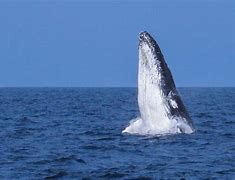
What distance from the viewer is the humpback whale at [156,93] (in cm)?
2312

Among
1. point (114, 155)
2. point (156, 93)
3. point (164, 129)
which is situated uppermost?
point (156, 93)

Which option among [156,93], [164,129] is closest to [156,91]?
[156,93]

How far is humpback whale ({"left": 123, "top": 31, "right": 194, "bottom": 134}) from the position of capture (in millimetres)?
23125

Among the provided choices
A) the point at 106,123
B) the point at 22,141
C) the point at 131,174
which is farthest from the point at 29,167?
the point at 106,123

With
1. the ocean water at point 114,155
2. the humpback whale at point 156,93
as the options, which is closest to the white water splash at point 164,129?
the humpback whale at point 156,93

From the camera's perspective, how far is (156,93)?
23.2 metres

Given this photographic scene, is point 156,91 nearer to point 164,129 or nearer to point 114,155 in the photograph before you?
point 164,129

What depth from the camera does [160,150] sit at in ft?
68.6

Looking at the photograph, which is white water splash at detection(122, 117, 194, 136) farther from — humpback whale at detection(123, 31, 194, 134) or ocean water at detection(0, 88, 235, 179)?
ocean water at detection(0, 88, 235, 179)

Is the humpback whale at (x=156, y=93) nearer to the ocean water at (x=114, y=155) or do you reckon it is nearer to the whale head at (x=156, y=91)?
the whale head at (x=156, y=91)

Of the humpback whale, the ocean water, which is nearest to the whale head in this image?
the humpback whale

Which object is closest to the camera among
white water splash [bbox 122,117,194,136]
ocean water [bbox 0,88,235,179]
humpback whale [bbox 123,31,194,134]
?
ocean water [bbox 0,88,235,179]

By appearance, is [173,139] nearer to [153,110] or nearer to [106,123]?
[153,110]

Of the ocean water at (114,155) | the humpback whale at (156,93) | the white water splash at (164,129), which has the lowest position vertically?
the ocean water at (114,155)
